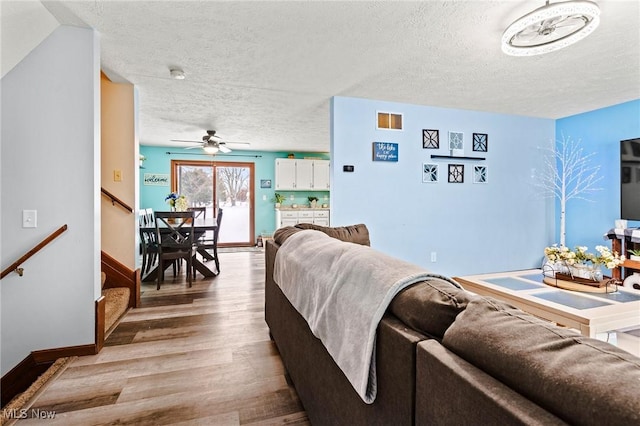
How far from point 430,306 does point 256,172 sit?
23.0ft

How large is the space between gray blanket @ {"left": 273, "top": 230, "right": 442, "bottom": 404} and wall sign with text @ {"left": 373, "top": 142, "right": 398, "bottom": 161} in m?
2.59

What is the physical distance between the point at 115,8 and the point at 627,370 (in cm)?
279

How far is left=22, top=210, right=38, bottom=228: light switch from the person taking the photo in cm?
203

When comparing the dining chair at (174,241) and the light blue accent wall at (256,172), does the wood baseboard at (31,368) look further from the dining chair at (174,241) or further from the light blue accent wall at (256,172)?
the light blue accent wall at (256,172)

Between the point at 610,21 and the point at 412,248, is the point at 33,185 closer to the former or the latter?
the point at 412,248

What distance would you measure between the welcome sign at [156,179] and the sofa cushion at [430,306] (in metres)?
7.18

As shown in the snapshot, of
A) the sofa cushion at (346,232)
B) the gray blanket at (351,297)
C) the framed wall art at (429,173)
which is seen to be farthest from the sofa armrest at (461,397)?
the framed wall art at (429,173)

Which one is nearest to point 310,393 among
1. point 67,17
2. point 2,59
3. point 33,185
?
point 33,185

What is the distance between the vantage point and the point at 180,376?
1927 millimetres

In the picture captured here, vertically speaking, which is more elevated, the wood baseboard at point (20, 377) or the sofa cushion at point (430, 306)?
the sofa cushion at point (430, 306)

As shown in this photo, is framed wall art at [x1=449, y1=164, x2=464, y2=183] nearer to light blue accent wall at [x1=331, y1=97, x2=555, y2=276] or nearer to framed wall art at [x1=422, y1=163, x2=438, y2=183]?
light blue accent wall at [x1=331, y1=97, x2=555, y2=276]

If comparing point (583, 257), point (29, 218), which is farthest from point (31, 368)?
point (583, 257)

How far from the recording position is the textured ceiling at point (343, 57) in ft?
6.50

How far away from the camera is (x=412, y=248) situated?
403 cm
